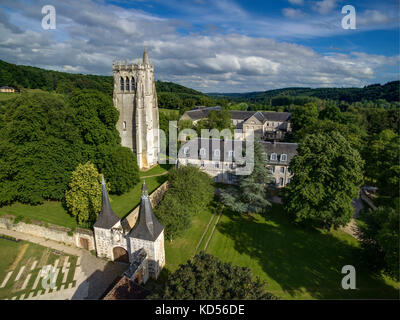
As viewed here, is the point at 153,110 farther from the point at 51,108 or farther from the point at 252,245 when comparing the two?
the point at 252,245

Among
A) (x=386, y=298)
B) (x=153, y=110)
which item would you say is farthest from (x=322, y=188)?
(x=153, y=110)

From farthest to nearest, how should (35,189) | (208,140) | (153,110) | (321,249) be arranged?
1. (153,110)
2. (208,140)
3. (35,189)
4. (321,249)

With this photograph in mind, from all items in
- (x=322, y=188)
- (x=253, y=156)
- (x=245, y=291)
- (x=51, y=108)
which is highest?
(x=51, y=108)

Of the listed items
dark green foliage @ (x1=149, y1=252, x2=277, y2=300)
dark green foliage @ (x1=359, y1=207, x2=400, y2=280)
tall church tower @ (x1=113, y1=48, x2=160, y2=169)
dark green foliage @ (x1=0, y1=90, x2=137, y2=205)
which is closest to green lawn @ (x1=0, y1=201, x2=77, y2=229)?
dark green foliage @ (x1=0, y1=90, x2=137, y2=205)

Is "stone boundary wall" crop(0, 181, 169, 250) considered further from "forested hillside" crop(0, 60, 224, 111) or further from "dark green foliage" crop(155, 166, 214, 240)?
"forested hillside" crop(0, 60, 224, 111)

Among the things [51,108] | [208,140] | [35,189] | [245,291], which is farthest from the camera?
[208,140]

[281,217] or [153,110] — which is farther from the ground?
[153,110]

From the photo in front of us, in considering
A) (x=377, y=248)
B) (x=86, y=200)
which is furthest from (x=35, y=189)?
→ (x=377, y=248)

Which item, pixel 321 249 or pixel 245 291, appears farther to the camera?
pixel 321 249
